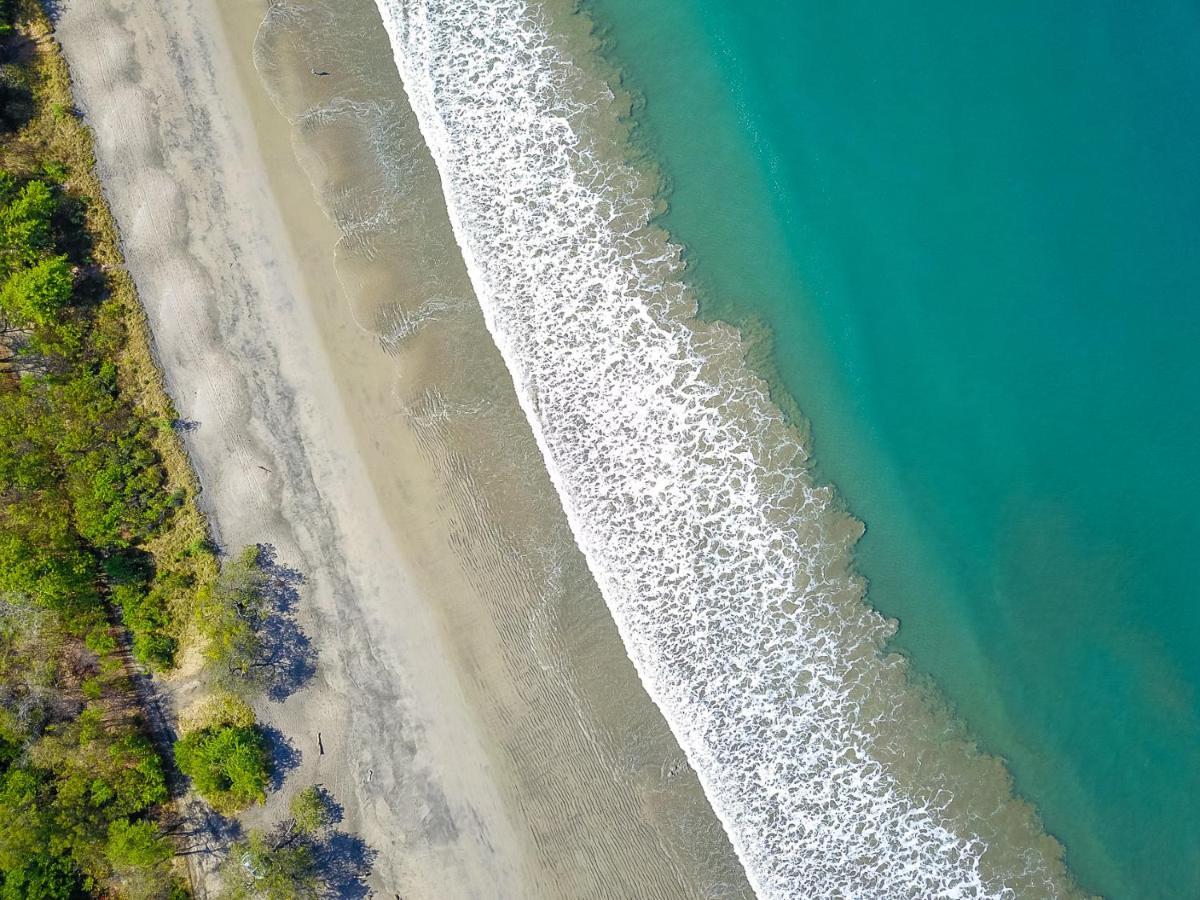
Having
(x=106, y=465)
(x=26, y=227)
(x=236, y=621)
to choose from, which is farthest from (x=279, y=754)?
(x=26, y=227)

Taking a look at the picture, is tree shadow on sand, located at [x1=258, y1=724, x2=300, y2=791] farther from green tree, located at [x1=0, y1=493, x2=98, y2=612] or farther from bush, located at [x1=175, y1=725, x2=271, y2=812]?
green tree, located at [x1=0, y1=493, x2=98, y2=612]

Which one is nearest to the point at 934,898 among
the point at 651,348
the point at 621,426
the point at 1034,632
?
the point at 1034,632

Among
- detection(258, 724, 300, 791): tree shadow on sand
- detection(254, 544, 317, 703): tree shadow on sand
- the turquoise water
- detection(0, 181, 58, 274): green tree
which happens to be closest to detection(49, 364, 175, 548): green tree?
detection(0, 181, 58, 274): green tree

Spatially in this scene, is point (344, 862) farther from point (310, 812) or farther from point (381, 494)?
point (381, 494)

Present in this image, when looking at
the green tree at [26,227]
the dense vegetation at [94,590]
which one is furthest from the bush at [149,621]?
the green tree at [26,227]

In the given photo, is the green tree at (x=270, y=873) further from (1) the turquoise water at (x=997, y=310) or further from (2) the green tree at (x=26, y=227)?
(2) the green tree at (x=26, y=227)

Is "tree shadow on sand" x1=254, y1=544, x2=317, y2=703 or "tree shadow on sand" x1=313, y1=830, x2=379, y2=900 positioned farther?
"tree shadow on sand" x1=254, y1=544, x2=317, y2=703

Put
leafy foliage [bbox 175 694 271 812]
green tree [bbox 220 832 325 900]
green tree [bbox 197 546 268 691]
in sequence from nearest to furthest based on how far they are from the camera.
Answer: green tree [bbox 220 832 325 900] < leafy foliage [bbox 175 694 271 812] < green tree [bbox 197 546 268 691]
